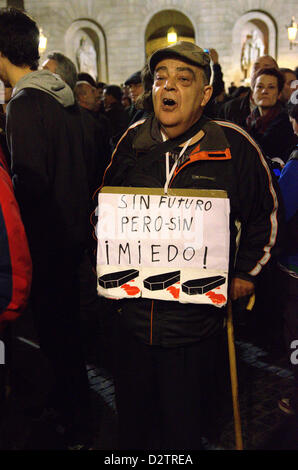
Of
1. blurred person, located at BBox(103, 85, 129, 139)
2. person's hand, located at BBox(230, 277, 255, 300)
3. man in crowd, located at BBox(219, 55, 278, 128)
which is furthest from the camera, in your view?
blurred person, located at BBox(103, 85, 129, 139)

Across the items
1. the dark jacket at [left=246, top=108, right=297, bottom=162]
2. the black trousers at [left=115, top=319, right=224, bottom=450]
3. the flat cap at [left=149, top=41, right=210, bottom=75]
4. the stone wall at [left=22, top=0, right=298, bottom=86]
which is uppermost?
the stone wall at [left=22, top=0, right=298, bottom=86]

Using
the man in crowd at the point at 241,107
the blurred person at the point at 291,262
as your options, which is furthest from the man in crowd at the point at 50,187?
the man in crowd at the point at 241,107

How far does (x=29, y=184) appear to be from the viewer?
2.35 m

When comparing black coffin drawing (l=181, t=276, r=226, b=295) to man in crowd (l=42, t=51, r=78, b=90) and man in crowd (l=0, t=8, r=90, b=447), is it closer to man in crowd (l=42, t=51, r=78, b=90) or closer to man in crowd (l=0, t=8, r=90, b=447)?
man in crowd (l=0, t=8, r=90, b=447)

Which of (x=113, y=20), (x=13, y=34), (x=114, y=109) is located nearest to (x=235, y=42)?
(x=113, y=20)

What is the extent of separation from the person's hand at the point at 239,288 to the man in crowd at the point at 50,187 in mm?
910

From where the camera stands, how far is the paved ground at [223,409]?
281 centimetres

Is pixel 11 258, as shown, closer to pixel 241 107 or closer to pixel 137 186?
pixel 137 186

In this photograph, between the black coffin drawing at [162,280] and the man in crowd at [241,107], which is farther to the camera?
the man in crowd at [241,107]

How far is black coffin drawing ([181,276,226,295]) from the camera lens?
6.30ft

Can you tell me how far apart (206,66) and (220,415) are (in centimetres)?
223

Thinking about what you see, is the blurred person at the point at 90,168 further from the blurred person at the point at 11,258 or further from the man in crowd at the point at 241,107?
the man in crowd at the point at 241,107

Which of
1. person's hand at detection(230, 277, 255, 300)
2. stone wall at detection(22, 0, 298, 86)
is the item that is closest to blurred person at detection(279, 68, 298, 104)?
person's hand at detection(230, 277, 255, 300)

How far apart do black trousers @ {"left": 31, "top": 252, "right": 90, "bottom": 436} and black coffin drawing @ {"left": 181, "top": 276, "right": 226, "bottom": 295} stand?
34.9 inches
